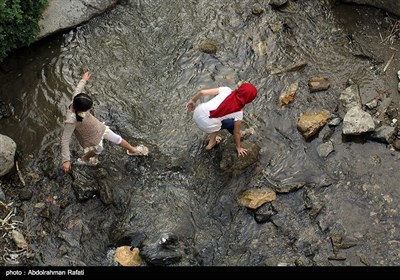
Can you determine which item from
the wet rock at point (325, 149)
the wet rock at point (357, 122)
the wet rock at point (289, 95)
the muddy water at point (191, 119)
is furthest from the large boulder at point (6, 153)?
the wet rock at point (357, 122)

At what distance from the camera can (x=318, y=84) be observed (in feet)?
25.2

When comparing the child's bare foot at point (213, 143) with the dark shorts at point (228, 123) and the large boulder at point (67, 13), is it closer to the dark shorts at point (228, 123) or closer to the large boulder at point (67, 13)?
the dark shorts at point (228, 123)

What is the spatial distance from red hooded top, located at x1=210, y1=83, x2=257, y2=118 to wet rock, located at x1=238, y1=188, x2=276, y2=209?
136 cm

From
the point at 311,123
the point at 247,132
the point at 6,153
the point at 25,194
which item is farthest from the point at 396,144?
the point at 6,153

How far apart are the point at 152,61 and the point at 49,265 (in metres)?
3.87

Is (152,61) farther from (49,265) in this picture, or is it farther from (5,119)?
(49,265)

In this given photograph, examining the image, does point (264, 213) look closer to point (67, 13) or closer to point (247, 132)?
point (247, 132)

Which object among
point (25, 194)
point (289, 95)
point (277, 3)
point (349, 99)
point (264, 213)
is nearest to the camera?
point (264, 213)

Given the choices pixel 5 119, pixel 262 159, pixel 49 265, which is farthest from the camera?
pixel 5 119

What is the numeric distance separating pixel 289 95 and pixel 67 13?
168 inches

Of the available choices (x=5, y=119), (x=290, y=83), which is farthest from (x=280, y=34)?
(x=5, y=119)

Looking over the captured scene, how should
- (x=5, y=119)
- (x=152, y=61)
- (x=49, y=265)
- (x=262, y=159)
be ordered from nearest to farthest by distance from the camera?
(x=49, y=265) < (x=262, y=159) < (x=5, y=119) < (x=152, y=61)

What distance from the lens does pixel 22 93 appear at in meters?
7.88

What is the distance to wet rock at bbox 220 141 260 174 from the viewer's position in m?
7.02
